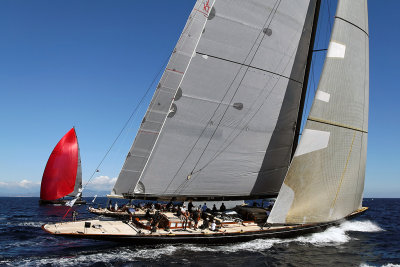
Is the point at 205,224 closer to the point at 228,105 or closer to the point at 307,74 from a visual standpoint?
the point at 228,105

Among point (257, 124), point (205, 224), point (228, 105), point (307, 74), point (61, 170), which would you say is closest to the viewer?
point (205, 224)

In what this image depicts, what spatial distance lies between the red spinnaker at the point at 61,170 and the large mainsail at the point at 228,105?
26599mm

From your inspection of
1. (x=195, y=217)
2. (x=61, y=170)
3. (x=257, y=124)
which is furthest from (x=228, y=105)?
(x=61, y=170)

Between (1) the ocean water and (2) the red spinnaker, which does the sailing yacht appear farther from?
(2) the red spinnaker

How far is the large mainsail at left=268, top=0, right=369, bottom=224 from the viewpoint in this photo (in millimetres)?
15883

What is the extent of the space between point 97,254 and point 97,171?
21.3ft

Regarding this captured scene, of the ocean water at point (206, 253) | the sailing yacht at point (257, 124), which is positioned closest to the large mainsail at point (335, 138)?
the sailing yacht at point (257, 124)

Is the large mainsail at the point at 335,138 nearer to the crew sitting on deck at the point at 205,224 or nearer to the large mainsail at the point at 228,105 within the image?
the large mainsail at the point at 228,105

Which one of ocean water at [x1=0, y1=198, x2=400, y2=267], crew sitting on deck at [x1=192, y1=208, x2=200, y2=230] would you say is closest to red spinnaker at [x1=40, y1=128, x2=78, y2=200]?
ocean water at [x1=0, y1=198, x2=400, y2=267]

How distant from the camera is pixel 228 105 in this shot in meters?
17.0

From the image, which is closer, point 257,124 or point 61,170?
point 257,124

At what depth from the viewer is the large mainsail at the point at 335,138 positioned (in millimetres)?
15883

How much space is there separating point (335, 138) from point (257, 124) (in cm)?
423

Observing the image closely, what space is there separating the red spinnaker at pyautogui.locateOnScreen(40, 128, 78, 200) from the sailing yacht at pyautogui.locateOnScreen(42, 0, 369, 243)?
26.7 metres
